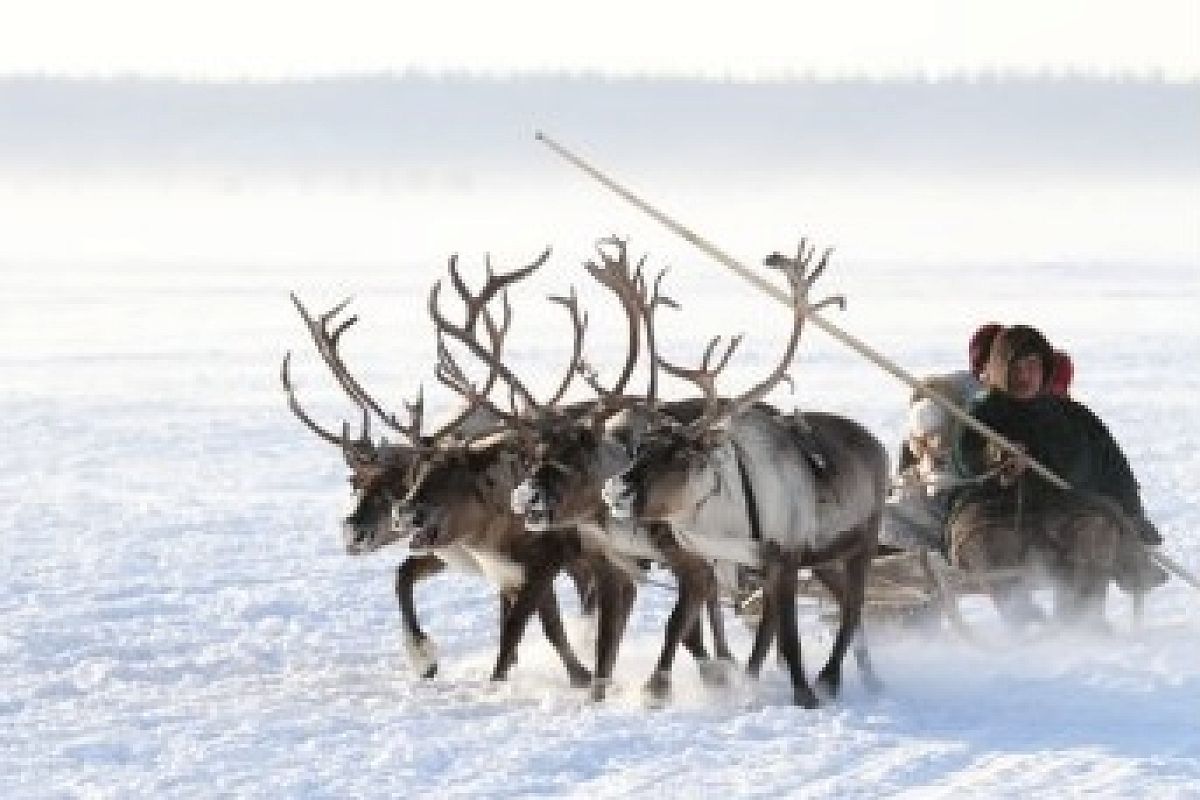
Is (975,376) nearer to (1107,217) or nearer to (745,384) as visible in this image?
(745,384)

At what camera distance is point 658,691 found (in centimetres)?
1073

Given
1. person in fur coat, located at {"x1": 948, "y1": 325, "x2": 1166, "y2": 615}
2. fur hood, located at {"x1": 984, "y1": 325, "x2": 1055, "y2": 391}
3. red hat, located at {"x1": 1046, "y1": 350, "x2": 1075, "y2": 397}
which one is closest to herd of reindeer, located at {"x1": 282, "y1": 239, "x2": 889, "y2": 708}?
person in fur coat, located at {"x1": 948, "y1": 325, "x2": 1166, "y2": 615}

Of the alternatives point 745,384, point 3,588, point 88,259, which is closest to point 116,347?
point 745,384

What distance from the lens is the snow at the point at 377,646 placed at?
9.60m

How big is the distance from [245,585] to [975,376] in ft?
13.0

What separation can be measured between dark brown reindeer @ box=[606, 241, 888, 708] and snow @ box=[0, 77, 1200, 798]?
32cm

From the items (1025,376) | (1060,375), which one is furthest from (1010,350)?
(1060,375)

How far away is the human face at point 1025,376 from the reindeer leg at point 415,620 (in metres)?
2.39

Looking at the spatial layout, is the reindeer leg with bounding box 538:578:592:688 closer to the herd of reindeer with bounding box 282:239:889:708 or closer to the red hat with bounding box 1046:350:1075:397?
the herd of reindeer with bounding box 282:239:889:708

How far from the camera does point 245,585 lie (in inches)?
573

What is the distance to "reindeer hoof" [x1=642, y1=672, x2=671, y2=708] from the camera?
35.2 feet

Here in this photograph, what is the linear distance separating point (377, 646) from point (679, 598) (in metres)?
2.28

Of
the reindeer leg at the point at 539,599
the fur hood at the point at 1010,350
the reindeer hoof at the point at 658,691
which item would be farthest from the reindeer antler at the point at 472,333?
the fur hood at the point at 1010,350

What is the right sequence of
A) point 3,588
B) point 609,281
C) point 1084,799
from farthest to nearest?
1. point 3,588
2. point 609,281
3. point 1084,799
